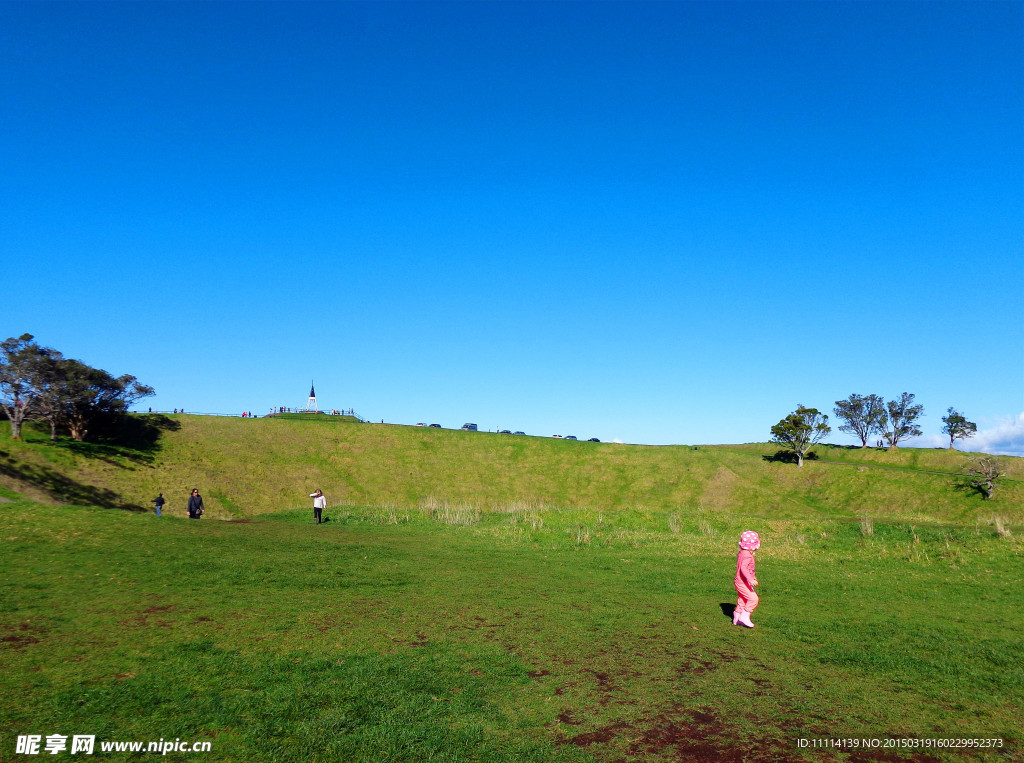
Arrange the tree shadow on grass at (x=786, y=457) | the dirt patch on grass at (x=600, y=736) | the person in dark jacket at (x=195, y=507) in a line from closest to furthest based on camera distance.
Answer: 1. the dirt patch on grass at (x=600, y=736)
2. the person in dark jacket at (x=195, y=507)
3. the tree shadow on grass at (x=786, y=457)

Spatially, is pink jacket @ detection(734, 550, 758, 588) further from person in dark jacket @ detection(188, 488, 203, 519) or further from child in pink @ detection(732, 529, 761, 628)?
person in dark jacket @ detection(188, 488, 203, 519)

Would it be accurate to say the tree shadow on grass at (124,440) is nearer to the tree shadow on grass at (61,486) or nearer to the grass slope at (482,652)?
the tree shadow on grass at (61,486)

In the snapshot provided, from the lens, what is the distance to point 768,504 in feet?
218

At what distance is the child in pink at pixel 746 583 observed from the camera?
13.0m

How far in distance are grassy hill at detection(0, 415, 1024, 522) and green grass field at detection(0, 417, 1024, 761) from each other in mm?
26775

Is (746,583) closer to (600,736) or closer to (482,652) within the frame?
(482,652)

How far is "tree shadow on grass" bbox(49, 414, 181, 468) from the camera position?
52969 mm

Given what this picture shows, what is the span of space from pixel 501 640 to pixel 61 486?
161ft

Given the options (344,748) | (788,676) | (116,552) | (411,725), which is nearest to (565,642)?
(788,676)

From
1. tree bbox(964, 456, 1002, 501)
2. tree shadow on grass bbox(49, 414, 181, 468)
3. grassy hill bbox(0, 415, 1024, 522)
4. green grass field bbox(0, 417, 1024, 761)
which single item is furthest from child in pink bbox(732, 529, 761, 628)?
tree bbox(964, 456, 1002, 501)

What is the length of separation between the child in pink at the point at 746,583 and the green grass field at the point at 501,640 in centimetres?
42

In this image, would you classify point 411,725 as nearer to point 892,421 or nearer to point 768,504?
point 768,504

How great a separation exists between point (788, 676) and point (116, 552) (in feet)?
61.6

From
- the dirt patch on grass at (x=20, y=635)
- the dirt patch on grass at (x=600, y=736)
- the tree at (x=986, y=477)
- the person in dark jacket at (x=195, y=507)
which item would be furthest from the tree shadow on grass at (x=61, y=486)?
the tree at (x=986, y=477)
